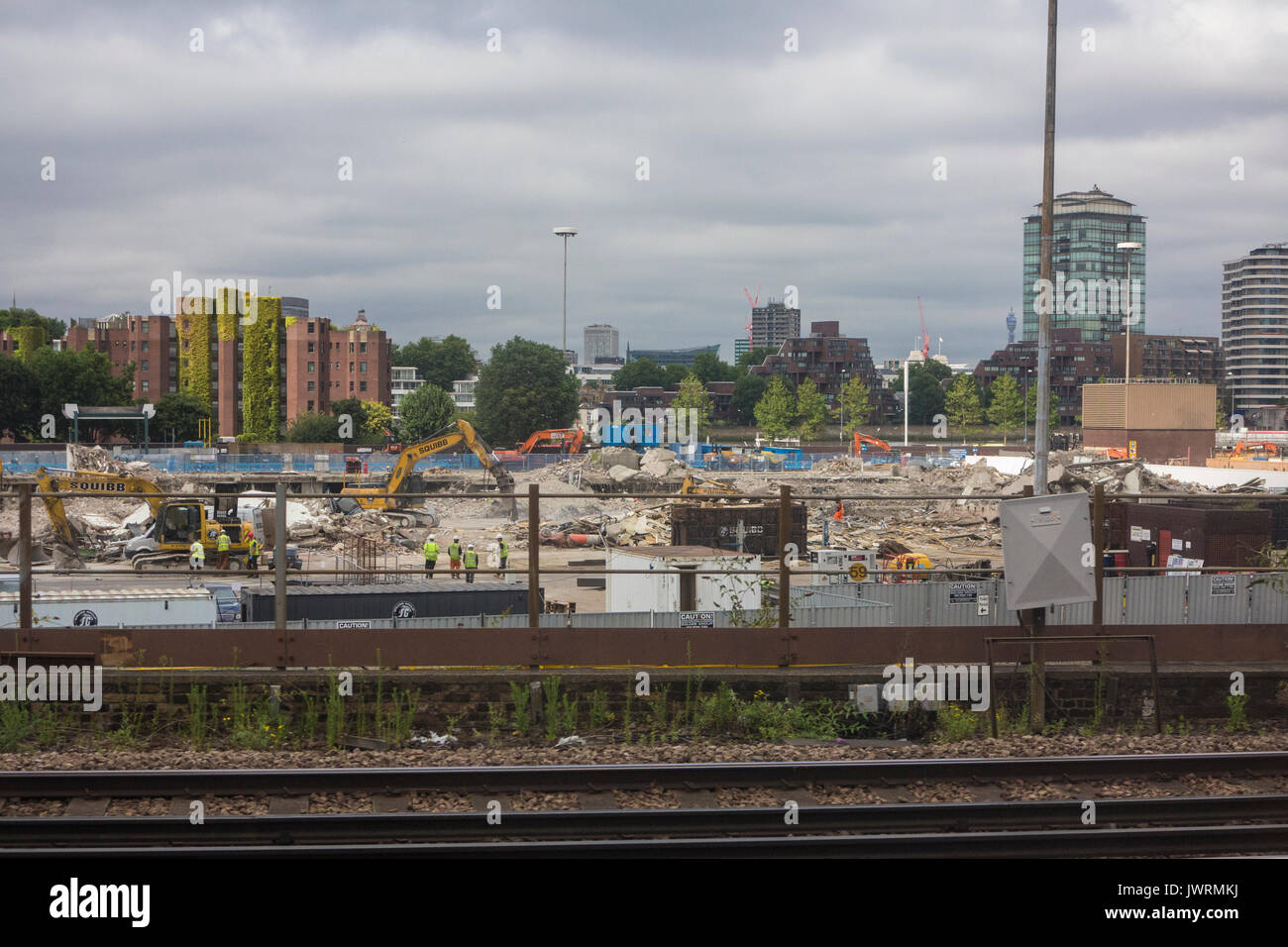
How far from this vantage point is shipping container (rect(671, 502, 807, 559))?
30.8 metres

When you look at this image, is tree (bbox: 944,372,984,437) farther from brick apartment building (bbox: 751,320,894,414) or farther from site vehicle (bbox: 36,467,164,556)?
site vehicle (bbox: 36,467,164,556)

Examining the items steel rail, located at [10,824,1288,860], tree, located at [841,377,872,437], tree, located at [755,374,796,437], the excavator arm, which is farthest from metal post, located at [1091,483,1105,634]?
tree, located at [841,377,872,437]

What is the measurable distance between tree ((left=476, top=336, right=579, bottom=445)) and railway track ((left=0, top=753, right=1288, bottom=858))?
4117 inches

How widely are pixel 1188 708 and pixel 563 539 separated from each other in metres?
34.8

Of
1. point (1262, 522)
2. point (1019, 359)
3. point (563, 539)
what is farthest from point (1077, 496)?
point (1019, 359)

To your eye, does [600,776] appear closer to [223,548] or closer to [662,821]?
[662,821]

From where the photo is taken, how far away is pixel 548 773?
8.55 m

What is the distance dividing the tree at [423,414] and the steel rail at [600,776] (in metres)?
98.5

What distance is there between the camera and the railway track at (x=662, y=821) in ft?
24.1

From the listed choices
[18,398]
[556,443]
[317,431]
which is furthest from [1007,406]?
[18,398]

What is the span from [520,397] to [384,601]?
93545 millimetres

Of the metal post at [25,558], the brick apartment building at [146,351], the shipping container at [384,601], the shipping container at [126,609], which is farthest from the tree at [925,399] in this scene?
the metal post at [25,558]

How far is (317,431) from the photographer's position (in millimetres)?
100375
